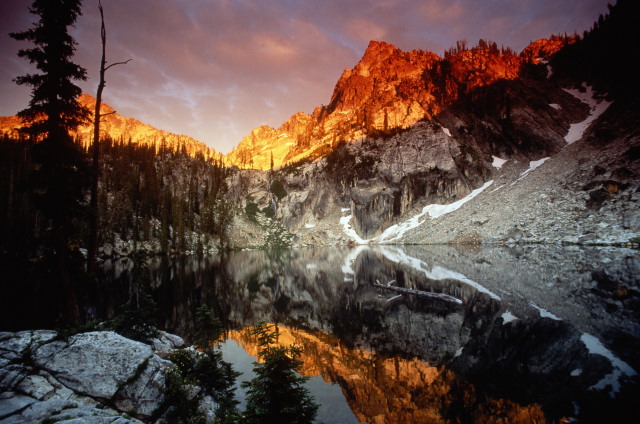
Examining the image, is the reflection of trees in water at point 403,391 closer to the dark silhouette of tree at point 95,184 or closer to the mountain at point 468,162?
the dark silhouette of tree at point 95,184

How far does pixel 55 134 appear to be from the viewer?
431 inches

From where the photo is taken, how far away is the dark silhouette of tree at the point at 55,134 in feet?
34.9

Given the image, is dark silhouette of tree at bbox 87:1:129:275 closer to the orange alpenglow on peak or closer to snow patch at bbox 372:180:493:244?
snow patch at bbox 372:180:493:244

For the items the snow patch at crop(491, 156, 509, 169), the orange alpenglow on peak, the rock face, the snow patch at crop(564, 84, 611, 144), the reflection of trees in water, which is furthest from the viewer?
the orange alpenglow on peak

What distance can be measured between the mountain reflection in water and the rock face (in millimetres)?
5663

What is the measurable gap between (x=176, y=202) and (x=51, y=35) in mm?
84816

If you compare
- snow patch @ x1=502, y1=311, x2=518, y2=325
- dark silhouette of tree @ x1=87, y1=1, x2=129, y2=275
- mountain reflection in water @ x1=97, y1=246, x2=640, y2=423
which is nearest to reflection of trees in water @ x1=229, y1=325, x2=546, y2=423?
mountain reflection in water @ x1=97, y1=246, x2=640, y2=423

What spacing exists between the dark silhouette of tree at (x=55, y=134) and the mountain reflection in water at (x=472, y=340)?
6963 millimetres

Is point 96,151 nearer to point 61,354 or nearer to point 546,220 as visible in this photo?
point 61,354

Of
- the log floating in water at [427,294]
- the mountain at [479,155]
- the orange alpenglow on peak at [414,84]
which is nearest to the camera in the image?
the log floating in water at [427,294]

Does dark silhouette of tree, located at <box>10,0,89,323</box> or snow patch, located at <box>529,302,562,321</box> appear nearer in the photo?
dark silhouette of tree, located at <box>10,0,89,323</box>

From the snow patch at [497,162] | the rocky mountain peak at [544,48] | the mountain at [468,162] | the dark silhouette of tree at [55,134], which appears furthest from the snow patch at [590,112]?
the dark silhouette of tree at [55,134]

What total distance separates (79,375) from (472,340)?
43.1 ft

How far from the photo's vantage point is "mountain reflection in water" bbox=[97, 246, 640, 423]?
7188mm
